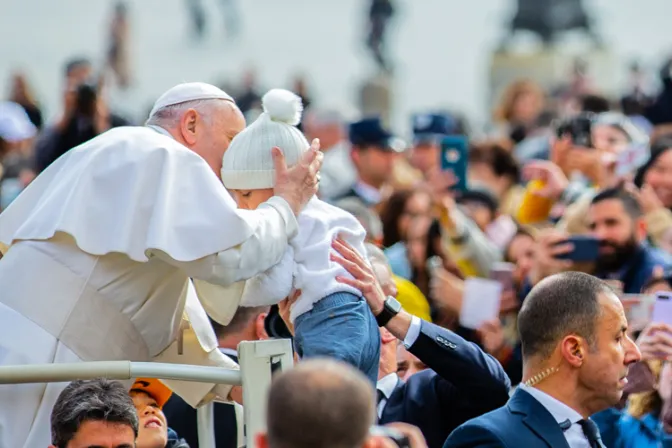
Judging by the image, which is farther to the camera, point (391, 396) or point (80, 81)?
point (80, 81)

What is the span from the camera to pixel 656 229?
855cm

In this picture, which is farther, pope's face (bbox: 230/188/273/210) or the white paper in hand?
the white paper in hand

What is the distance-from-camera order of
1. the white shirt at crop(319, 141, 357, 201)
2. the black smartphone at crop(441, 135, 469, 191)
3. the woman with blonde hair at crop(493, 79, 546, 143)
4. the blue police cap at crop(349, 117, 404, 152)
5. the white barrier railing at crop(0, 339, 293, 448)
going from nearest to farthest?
the white barrier railing at crop(0, 339, 293, 448), the black smartphone at crop(441, 135, 469, 191), the white shirt at crop(319, 141, 357, 201), the blue police cap at crop(349, 117, 404, 152), the woman with blonde hair at crop(493, 79, 546, 143)

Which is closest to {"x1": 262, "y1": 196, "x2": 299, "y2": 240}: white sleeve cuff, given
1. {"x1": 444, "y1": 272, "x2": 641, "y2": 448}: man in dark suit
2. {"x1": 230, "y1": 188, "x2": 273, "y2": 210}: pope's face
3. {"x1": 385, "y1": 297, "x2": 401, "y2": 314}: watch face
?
{"x1": 230, "y1": 188, "x2": 273, "y2": 210}: pope's face

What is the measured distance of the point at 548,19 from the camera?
985 inches

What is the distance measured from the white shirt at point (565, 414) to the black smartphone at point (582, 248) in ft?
8.87

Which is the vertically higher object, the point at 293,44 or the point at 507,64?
the point at 507,64

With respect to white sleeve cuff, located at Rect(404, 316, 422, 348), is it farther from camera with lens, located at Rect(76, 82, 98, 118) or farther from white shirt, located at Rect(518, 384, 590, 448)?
camera with lens, located at Rect(76, 82, 98, 118)

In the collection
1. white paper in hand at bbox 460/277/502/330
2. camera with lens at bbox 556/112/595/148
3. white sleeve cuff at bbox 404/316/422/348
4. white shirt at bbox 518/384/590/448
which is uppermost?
white sleeve cuff at bbox 404/316/422/348

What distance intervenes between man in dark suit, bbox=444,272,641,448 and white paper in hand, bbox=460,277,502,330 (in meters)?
2.75

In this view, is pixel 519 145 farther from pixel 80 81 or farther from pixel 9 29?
pixel 9 29

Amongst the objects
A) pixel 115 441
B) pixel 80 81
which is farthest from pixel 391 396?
pixel 80 81

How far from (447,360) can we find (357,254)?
18.7 inches

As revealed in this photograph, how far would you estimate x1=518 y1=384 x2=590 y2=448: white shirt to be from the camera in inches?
195
